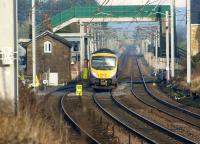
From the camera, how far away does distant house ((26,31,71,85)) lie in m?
56.2

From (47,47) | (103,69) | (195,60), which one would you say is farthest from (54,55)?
(103,69)

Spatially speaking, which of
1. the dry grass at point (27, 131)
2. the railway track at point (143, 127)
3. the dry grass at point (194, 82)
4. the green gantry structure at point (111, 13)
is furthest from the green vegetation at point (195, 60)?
the dry grass at point (27, 131)

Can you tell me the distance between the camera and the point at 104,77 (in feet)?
125

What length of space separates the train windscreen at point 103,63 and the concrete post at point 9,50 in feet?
78.8

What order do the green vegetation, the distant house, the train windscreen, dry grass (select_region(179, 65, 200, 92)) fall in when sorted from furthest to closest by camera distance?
the distant house
the green vegetation
the train windscreen
dry grass (select_region(179, 65, 200, 92))

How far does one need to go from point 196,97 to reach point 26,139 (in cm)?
2139

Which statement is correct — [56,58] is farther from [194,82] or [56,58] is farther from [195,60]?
[194,82]

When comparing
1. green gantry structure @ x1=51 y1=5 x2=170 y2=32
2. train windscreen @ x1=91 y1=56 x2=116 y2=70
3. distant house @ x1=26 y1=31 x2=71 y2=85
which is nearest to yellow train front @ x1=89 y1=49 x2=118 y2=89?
train windscreen @ x1=91 y1=56 x2=116 y2=70

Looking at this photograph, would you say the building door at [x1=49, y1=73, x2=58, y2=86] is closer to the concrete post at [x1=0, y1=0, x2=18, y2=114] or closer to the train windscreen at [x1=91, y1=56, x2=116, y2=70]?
the train windscreen at [x1=91, y1=56, x2=116, y2=70]

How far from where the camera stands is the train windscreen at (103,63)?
3859cm

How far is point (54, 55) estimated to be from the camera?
187 ft

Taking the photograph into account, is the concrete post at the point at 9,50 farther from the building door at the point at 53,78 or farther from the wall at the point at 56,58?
the wall at the point at 56,58

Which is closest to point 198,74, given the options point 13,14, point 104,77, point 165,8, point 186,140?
point 104,77

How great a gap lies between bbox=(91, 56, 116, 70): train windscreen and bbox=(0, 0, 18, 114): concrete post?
24.0m
